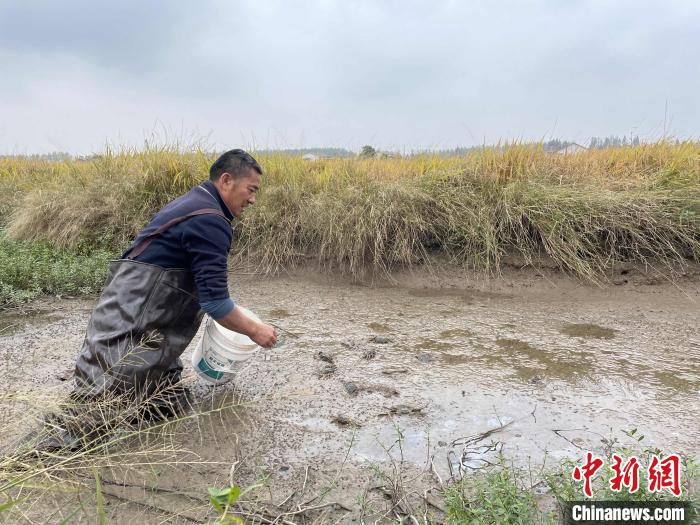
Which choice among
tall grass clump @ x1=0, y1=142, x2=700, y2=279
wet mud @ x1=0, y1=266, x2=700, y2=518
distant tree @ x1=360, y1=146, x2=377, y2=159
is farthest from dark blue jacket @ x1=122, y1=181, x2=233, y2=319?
distant tree @ x1=360, y1=146, x2=377, y2=159

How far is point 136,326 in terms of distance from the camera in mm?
2334

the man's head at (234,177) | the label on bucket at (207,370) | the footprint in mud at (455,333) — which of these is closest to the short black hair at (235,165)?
the man's head at (234,177)

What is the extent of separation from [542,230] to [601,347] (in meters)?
1.62

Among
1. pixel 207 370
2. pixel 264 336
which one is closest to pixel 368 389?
A: pixel 264 336

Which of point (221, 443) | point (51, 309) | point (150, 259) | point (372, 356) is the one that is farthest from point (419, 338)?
point (51, 309)

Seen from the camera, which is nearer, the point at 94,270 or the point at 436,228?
the point at 94,270

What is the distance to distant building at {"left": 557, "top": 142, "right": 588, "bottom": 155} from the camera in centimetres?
575

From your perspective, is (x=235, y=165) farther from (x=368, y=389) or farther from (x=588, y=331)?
(x=588, y=331)

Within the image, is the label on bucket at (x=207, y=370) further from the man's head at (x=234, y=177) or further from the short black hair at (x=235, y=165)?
the short black hair at (x=235, y=165)

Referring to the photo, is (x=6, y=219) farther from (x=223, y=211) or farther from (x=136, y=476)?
(x=136, y=476)

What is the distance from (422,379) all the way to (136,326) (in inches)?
62.0

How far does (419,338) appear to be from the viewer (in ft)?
11.7

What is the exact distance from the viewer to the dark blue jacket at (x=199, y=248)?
2262 mm

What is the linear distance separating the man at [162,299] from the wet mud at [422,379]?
255 mm
